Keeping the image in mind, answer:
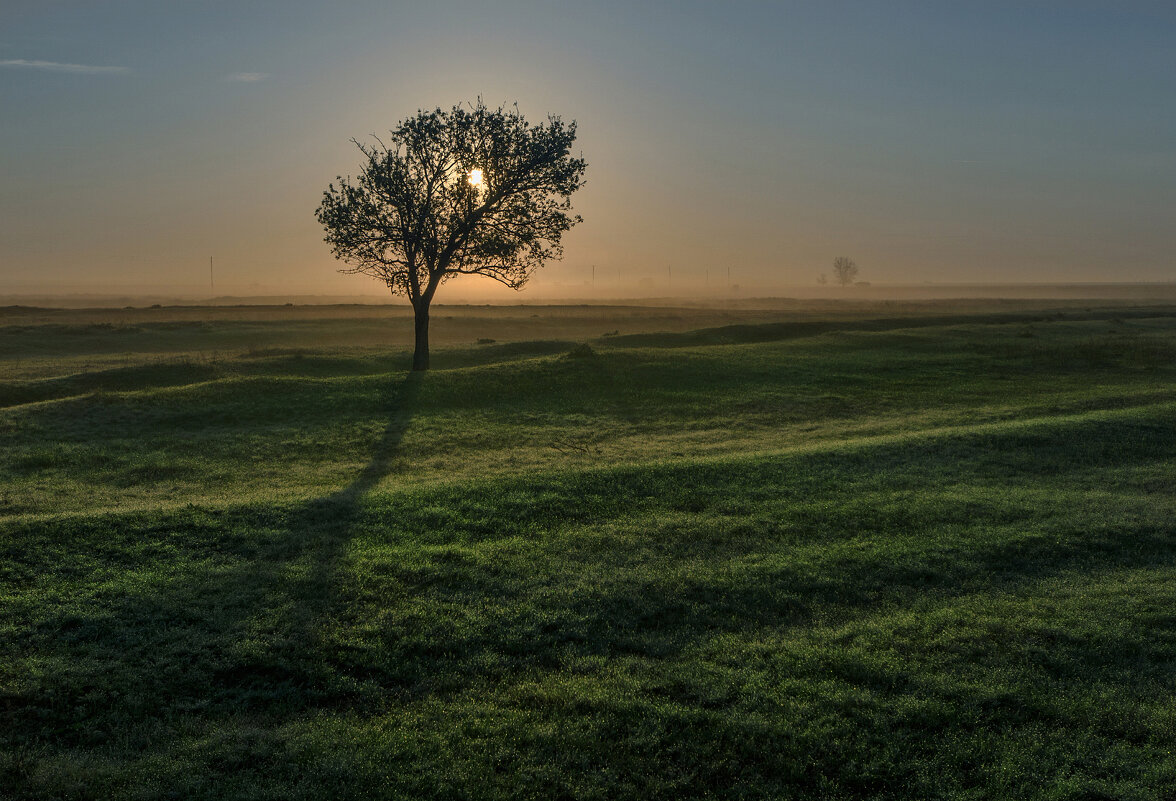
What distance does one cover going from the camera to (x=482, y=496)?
1858 centimetres

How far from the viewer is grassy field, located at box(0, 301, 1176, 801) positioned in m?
8.90

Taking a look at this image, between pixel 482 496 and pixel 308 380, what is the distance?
21.5m

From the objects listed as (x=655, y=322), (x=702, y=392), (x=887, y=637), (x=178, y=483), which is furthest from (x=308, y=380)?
(x=655, y=322)

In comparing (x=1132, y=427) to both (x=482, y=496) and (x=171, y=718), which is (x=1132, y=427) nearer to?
(x=482, y=496)

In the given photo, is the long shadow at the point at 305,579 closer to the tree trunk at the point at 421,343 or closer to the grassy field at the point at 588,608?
the grassy field at the point at 588,608

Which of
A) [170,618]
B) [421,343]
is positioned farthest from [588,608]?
[421,343]

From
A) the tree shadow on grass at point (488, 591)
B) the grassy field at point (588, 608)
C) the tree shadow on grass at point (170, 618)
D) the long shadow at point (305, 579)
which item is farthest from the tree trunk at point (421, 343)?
the tree shadow on grass at point (170, 618)

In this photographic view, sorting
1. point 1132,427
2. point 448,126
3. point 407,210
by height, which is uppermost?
point 448,126

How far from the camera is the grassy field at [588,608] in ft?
29.2

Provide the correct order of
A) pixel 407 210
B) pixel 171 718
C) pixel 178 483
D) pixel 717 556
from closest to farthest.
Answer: pixel 171 718 → pixel 717 556 → pixel 178 483 → pixel 407 210

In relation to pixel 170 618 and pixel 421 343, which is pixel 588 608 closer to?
pixel 170 618

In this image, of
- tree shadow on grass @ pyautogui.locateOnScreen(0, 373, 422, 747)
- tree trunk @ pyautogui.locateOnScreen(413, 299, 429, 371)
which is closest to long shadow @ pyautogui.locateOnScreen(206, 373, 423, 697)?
tree shadow on grass @ pyautogui.locateOnScreen(0, 373, 422, 747)

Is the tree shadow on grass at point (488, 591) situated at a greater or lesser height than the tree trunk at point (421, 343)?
lesser

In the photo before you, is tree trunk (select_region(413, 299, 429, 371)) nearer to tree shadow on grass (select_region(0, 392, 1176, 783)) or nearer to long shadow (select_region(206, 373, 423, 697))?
long shadow (select_region(206, 373, 423, 697))
